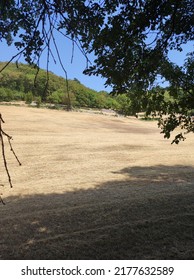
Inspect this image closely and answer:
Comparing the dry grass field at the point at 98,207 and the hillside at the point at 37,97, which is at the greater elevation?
the hillside at the point at 37,97

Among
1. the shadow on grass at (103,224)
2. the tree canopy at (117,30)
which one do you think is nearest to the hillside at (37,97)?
the shadow on grass at (103,224)

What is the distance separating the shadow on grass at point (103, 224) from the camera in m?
6.09

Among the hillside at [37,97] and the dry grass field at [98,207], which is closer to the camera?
the dry grass field at [98,207]

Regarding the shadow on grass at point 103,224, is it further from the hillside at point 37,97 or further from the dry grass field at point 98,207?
the hillside at point 37,97

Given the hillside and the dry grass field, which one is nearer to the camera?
the dry grass field

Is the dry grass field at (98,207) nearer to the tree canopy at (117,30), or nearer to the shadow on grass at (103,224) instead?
the shadow on grass at (103,224)

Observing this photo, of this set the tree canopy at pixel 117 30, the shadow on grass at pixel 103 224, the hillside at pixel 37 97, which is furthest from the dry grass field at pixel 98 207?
the hillside at pixel 37 97

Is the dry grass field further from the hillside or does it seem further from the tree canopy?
the hillside

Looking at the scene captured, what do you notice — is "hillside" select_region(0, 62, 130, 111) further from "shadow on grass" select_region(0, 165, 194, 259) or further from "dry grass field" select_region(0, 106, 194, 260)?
"shadow on grass" select_region(0, 165, 194, 259)

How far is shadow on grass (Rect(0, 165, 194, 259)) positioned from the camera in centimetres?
609

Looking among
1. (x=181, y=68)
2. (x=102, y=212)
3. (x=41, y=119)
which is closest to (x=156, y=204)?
(x=102, y=212)

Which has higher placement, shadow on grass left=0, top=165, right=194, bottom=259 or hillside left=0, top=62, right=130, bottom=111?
hillside left=0, top=62, right=130, bottom=111

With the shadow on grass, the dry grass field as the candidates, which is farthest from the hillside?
the shadow on grass

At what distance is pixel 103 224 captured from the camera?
7.60 meters
